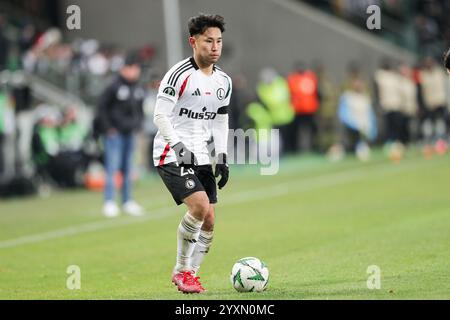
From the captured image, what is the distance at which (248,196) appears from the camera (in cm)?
2220

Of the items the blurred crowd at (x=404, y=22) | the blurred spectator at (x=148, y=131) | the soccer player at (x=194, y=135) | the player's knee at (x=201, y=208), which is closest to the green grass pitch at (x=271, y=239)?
the soccer player at (x=194, y=135)

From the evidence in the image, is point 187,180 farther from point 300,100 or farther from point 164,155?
point 300,100

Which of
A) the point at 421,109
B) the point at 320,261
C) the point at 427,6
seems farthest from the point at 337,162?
the point at 320,261

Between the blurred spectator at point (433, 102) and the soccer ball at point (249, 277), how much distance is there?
67.2ft

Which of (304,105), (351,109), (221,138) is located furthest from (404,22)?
(221,138)

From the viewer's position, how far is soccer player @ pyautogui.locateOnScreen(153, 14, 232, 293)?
10750mm

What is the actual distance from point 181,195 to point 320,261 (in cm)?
265

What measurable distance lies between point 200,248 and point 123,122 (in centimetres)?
826

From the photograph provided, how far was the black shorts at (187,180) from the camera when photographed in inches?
424

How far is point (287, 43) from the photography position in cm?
3544

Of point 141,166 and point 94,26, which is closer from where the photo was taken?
point 141,166

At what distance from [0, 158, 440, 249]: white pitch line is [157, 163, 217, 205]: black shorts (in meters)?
5.54

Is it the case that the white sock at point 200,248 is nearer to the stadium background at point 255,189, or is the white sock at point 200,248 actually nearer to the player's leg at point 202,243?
the player's leg at point 202,243
